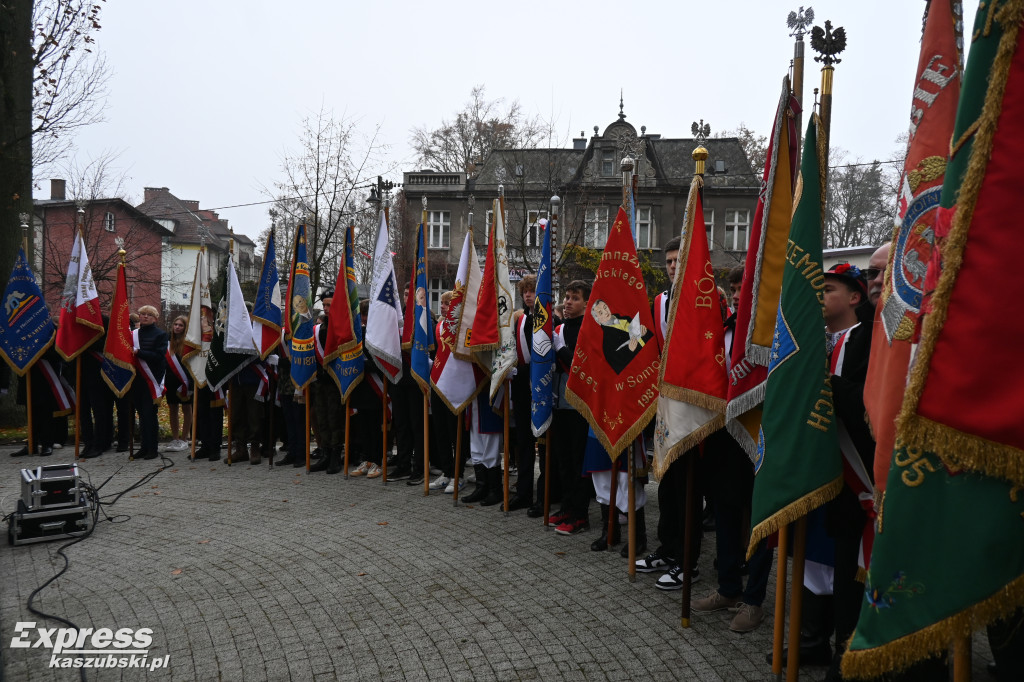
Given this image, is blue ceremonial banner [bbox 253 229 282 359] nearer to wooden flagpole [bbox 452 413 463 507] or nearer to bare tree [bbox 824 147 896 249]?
wooden flagpole [bbox 452 413 463 507]

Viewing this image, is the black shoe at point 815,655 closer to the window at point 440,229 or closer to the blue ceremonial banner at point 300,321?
the blue ceremonial banner at point 300,321

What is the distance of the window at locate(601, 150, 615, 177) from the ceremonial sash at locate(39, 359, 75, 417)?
2962 cm

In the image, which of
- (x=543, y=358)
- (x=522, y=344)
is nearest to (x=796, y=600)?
(x=543, y=358)

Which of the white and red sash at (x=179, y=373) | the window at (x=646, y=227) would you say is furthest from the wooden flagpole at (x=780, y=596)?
the window at (x=646, y=227)

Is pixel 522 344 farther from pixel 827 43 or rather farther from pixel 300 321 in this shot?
pixel 827 43

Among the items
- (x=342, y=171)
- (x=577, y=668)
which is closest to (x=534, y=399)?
(x=577, y=668)

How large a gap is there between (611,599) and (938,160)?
3.61 meters

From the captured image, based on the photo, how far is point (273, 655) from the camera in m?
4.18

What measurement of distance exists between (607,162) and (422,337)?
30.7 meters

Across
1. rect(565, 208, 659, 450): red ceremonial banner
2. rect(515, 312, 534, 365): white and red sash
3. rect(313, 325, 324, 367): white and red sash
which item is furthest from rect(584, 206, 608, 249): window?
rect(565, 208, 659, 450): red ceremonial banner

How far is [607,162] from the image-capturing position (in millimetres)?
36969

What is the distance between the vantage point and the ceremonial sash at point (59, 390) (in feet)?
36.4

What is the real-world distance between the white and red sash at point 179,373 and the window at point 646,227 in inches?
1102

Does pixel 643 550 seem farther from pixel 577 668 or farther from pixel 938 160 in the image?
pixel 938 160
